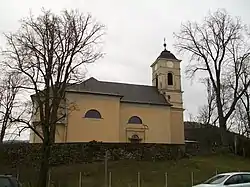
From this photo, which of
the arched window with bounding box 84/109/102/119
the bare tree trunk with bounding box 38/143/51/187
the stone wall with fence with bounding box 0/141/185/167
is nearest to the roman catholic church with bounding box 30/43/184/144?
the arched window with bounding box 84/109/102/119

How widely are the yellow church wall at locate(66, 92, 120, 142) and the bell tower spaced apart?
1035 centimetres

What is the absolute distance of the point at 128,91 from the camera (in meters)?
51.2

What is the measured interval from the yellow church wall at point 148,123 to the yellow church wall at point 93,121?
203 cm

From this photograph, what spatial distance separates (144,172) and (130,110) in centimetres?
1842

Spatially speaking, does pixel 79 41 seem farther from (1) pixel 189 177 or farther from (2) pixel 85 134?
(2) pixel 85 134

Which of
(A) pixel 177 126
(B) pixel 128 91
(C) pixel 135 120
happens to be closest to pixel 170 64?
(B) pixel 128 91

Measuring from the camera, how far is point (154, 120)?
160 feet

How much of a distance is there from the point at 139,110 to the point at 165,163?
563 inches

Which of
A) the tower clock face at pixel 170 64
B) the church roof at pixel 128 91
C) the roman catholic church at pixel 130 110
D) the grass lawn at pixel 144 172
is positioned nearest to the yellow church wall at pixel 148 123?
the roman catholic church at pixel 130 110

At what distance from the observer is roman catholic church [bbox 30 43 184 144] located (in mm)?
43656

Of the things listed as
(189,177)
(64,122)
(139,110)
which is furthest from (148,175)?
(139,110)

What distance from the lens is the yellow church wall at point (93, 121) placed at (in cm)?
4331

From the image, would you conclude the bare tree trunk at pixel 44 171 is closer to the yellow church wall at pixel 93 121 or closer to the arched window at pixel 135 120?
the yellow church wall at pixel 93 121

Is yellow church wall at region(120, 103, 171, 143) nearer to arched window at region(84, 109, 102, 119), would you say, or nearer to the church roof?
the church roof
